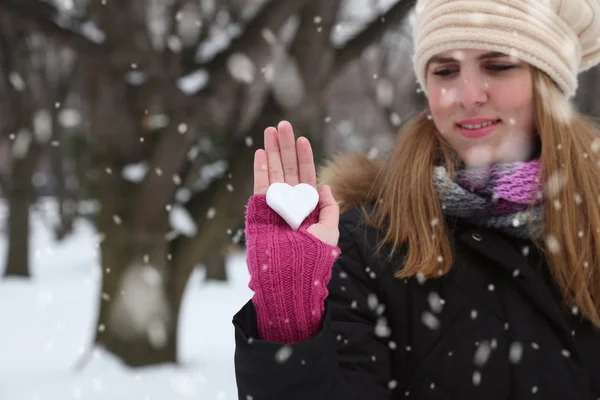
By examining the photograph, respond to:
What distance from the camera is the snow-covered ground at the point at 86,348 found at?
5.68m

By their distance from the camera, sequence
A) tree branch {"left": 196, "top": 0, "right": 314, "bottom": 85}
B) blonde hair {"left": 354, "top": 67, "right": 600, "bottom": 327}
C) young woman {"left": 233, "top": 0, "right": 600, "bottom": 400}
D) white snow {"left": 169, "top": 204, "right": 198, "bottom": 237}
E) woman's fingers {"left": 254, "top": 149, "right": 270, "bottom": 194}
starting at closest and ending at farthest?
young woman {"left": 233, "top": 0, "right": 600, "bottom": 400} → woman's fingers {"left": 254, "top": 149, "right": 270, "bottom": 194} → blonde hair {"left": 354, "top": 67, "right": 600, "bottom": 327} → tree branch {"left": 196, "top": 0, "right": 314, "bottom": 85} → white snow {"left": 169, "top": 204, "right": 198, "bottom": 237}

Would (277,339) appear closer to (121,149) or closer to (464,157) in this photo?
(464,157)

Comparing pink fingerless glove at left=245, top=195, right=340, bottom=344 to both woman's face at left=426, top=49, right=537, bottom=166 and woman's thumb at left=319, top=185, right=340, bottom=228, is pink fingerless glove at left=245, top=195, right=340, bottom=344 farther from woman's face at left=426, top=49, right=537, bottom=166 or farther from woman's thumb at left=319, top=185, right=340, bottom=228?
woman's face at left=426, top=49, right=537, bottom=166

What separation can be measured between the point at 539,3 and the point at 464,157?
53 cm

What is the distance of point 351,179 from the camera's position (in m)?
2.27

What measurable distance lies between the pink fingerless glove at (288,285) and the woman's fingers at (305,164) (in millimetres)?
203

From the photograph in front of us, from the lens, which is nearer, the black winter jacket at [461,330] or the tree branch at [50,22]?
the black winter jacket at [461,330]

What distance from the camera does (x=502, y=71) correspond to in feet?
6.78

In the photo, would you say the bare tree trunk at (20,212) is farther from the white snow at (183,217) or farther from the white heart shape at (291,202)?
the white heart shape at (291,202)

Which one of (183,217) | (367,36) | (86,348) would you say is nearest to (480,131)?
(367,36)

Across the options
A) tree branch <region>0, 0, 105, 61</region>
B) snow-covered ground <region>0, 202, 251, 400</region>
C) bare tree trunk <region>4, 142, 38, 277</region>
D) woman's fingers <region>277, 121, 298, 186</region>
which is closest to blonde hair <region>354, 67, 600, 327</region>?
woman's fingers <region>277, 121, 298, 186</region>

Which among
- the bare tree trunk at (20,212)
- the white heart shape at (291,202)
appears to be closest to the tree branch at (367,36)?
the white heart shape at (291,202)

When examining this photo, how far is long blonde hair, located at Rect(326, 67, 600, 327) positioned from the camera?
6.56 feet

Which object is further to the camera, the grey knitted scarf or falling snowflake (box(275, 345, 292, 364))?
the grey knitted scarf
